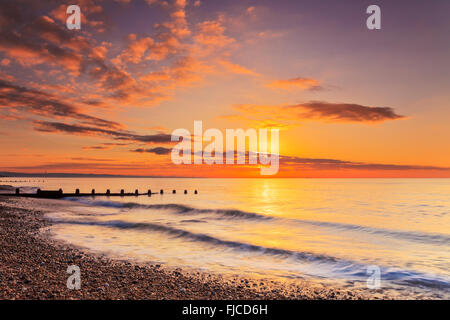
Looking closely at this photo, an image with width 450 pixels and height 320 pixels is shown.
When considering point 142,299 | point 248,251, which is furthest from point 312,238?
point 142,299

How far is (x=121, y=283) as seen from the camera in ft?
28.7

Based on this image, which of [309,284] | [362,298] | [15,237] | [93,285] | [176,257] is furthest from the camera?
[15,237]

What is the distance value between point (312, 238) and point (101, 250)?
1452cm

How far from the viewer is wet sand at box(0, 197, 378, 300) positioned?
7.74m

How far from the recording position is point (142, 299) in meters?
7.61

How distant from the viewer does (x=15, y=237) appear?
1491 cm

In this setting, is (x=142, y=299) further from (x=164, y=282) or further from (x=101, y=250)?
(x=101, y=250)

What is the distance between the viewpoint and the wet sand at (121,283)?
774 centimetres
